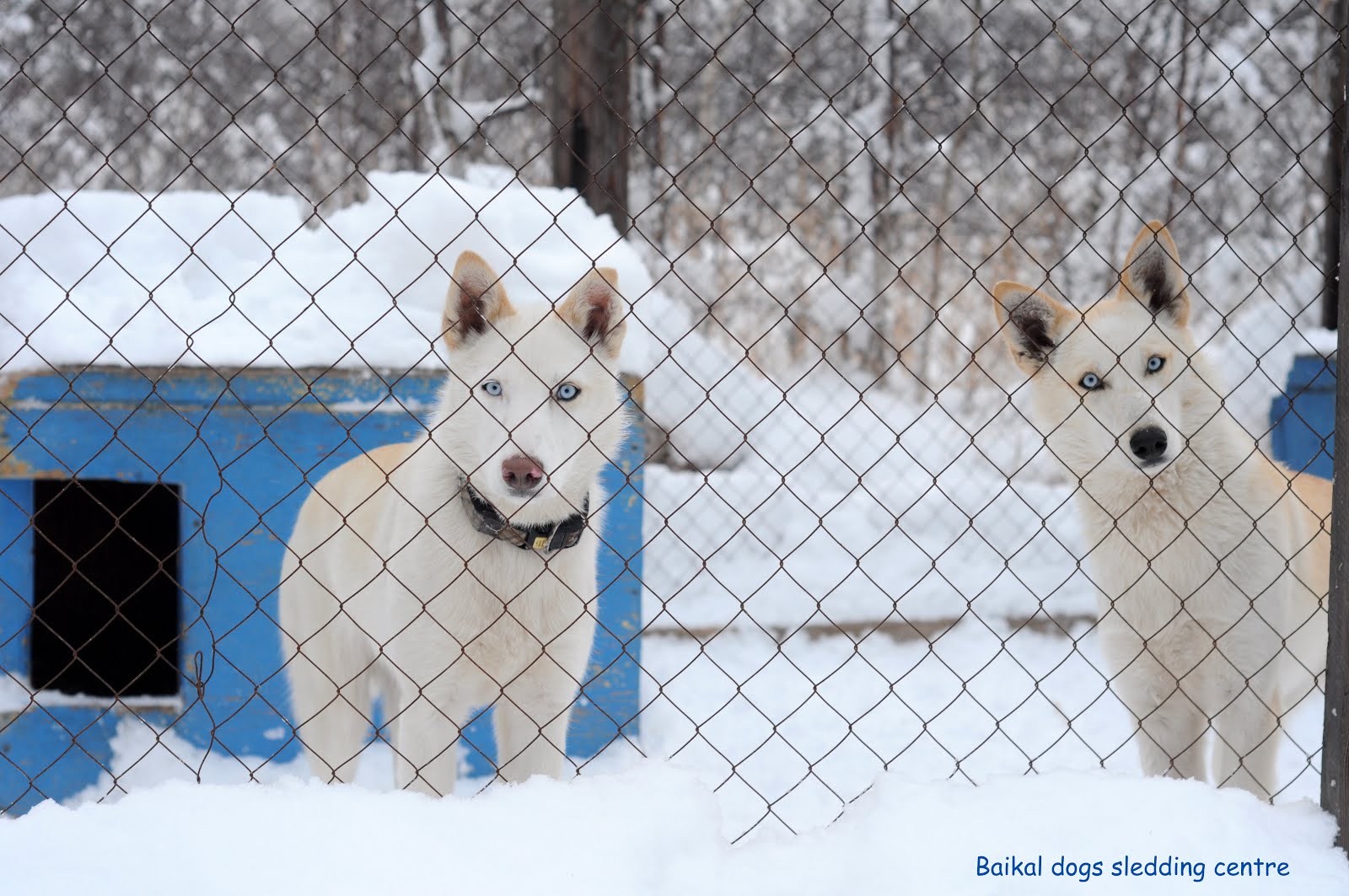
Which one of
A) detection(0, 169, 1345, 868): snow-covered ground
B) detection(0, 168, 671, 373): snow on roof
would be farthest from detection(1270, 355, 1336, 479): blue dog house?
detection(0, 168, 671, 373): snow on roof

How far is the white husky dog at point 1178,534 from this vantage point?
2418 millimetres

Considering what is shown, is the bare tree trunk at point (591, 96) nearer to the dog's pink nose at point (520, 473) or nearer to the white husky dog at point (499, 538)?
the white husky dog at point (499, 538)

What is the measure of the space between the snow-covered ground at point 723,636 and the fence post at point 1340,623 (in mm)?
76

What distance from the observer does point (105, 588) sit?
365 cm

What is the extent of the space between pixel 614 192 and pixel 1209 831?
4075 millimetres

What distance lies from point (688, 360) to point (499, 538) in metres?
3.81

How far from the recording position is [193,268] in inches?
149

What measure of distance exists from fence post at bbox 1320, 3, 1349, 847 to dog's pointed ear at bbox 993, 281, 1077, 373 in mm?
844

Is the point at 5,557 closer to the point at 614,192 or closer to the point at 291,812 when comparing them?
the point at 291,812

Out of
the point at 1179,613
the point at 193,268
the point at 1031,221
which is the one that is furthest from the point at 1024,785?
the point at 1031,221

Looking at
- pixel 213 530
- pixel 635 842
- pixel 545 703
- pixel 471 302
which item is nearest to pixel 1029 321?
pixel 471 302

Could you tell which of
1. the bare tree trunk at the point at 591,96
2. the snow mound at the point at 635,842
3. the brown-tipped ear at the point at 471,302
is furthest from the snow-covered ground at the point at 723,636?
the bare tree trunk at the point at 591,96

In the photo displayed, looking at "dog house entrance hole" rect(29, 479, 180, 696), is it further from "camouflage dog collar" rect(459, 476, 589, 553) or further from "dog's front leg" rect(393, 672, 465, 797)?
"camouflage dog collar" rect(459, 476, 589, 553)

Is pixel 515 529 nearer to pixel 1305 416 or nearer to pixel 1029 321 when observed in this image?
pixel 1029 321
